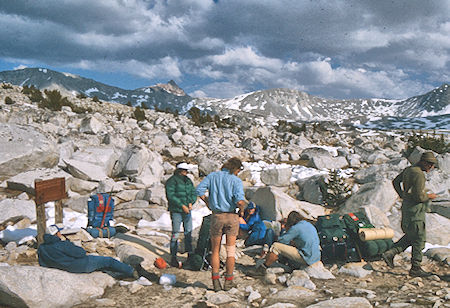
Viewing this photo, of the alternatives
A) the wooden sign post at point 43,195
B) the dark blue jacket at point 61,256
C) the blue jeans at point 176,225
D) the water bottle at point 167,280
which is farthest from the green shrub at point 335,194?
the wooden sign post at point 43,195

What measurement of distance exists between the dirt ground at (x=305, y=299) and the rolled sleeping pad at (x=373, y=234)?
52 centimetres

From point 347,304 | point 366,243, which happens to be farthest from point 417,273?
point 347,304

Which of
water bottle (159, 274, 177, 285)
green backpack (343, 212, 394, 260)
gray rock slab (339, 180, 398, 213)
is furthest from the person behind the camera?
gray rock slab (339, 180, 398, 213)

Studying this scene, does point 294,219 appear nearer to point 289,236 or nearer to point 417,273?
point 289,236

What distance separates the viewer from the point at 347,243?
5.87 m

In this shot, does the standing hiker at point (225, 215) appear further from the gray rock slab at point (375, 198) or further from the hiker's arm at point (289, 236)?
the gray rock slab at point (375, 198)

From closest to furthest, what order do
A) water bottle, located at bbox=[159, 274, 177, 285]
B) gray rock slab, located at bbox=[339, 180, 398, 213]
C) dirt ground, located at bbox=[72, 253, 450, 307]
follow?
dirt ground, located at bbox=[72, 253, 450, 307] < water bottle, located at bbox=[159, 274, 177, 285] < gray rock slab, located at bbox=[339, 180, 398, 213]

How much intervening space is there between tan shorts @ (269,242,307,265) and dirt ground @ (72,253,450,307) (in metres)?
0.45

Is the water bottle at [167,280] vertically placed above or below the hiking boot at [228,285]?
above

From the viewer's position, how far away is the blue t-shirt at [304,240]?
5.11 m

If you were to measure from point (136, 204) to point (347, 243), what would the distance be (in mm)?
5822

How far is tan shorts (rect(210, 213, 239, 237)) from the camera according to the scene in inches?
175

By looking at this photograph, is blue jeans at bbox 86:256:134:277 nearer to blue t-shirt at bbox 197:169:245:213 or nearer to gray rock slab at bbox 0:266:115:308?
gray rock slab at bbox 0:266:115:308

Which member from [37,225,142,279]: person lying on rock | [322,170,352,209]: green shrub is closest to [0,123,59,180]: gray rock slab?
[37,225,142,279]: person lying on rock
